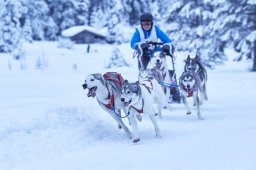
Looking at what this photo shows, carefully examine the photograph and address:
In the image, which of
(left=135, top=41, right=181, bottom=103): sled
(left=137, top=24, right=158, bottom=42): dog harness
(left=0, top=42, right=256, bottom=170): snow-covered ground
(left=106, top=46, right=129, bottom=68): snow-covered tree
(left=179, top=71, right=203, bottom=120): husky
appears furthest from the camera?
(left=106, top=46, right=129, bottom=68): snow-covered tree

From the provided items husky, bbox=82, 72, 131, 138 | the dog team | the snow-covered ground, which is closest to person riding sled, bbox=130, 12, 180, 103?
the dog team

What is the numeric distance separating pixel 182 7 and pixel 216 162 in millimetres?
23236

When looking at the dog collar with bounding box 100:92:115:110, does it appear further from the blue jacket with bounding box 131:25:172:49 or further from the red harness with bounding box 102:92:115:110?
the blue jacket with bounding box 131:25:172:49

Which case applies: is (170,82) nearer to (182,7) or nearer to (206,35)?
(206,35)

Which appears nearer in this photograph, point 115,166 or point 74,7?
point 115,166

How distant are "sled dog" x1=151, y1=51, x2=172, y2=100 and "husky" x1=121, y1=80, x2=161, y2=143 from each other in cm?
275

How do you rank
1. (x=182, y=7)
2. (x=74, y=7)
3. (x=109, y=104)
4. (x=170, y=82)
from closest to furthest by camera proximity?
(x=109, y=104) → (x=170, y=82) → (x=182, y=7) → (x=74, y=7)

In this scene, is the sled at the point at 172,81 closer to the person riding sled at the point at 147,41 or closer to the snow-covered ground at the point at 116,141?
the person riding sled at the point at 147,41

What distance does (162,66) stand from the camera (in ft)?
30.8

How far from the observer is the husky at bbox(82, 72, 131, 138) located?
639 centimetres

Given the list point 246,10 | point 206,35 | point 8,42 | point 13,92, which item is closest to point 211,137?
point 13,92

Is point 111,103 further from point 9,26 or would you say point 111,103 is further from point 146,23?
point 9,26

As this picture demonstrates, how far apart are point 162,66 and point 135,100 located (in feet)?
11.1

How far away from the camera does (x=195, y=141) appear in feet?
19.9
